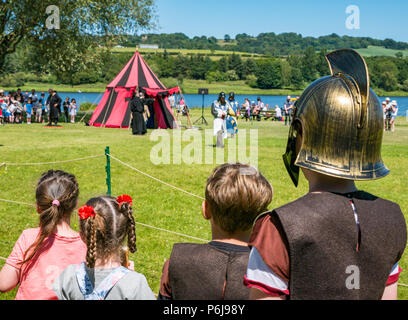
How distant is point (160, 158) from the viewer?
13.1 metres

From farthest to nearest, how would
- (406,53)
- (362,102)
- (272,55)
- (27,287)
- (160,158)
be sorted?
(272,55), (406,53), (160,158), (27,287), (362,102)

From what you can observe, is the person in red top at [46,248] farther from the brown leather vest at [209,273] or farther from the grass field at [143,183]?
the brown leather vest at [209,273]

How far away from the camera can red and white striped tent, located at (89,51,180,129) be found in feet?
74.5

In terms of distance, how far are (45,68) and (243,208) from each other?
26.1 meters

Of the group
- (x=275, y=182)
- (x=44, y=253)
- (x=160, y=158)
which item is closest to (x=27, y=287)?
(x=44, y=253)

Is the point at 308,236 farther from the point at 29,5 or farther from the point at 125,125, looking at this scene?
the point at 29,5

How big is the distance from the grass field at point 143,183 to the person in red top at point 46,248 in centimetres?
33

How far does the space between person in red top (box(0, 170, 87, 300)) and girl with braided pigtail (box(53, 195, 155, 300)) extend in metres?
0.40

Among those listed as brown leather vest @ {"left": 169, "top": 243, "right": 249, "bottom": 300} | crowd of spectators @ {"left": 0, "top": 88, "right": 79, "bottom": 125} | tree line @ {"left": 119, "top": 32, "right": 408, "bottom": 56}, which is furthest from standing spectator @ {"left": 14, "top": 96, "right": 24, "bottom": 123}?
brown leather vest @ {"left": 169, "top": 243, "right": 249, "bottom": 300}

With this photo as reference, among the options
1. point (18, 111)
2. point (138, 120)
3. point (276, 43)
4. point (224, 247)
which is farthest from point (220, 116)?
point (276, 43)

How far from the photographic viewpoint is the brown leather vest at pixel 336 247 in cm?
145

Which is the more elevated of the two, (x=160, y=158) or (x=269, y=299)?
(x=269, y=299)

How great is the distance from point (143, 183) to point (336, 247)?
8.78 m

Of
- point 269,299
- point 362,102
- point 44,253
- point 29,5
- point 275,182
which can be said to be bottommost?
point 275,182
